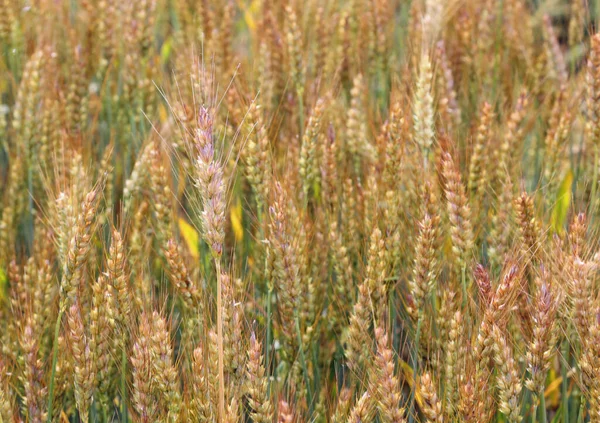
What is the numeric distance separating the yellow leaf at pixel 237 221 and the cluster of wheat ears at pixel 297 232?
0.01 m

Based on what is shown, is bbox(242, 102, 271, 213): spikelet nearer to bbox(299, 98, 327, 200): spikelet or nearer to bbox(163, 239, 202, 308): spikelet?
bbox(299, 98, 327, 200): spikelet

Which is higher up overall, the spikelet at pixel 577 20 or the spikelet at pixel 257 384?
the spikelet at pixel 577 20

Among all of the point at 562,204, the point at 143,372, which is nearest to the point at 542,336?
the point at 143,372

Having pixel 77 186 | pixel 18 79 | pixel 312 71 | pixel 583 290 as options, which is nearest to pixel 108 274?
pixel 77 186

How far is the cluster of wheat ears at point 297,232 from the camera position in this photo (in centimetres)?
146

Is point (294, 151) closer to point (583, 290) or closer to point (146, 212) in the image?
point (146, 212)

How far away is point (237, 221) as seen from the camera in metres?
2.17

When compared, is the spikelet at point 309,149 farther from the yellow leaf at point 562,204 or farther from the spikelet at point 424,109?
the yellow leaf at point 562,204

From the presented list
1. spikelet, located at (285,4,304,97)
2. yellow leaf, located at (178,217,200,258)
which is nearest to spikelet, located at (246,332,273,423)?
yellow leaf, located at (178,217,200,258)

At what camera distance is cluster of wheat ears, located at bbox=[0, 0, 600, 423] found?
146 centimetres

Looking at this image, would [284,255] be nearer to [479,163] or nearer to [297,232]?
[297,232]

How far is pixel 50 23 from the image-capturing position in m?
2.76

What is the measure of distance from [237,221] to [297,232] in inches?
19.3

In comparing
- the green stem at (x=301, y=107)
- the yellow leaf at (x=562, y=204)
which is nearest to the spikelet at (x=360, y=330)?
the green stem at (x=301, y=107)
